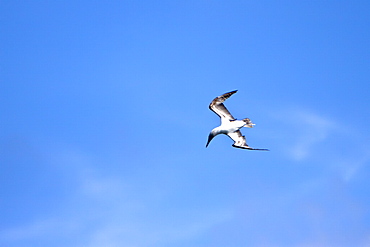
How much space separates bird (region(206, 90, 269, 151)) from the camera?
73.1m

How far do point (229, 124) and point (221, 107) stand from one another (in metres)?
2.59

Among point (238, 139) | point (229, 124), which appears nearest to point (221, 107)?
point (229, 124)

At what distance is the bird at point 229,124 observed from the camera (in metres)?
73.1

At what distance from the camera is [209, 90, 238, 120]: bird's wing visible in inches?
2854

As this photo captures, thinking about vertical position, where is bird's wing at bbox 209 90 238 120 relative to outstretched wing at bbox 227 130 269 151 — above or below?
above

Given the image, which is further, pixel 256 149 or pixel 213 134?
pixel 213 134

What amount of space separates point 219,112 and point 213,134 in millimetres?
3798

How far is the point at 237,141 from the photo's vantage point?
245ft

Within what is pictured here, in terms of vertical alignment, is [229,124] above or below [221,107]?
below

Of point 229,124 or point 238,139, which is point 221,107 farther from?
point 238,139

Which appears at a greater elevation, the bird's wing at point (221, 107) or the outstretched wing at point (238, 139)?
the bird's wing at point (221, 107)

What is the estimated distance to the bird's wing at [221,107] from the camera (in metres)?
72.5

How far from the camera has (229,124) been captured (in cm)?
7431

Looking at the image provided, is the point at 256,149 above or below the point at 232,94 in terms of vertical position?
below
